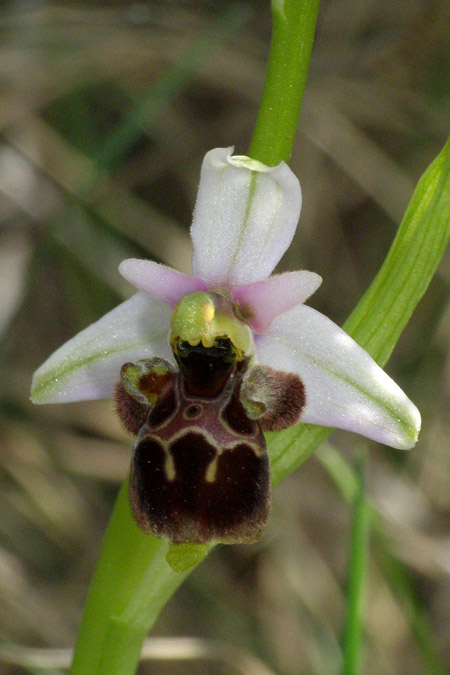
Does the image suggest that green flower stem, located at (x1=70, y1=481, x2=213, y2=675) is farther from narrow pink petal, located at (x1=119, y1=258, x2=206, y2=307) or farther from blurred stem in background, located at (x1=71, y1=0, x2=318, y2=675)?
narrow pink petal, located at (x1=119, y1=258, x2=206, y2=307)

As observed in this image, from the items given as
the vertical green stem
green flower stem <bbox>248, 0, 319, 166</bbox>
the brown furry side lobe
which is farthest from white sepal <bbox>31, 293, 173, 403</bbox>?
the vertical green stem

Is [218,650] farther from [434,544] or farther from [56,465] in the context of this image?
[56,465]

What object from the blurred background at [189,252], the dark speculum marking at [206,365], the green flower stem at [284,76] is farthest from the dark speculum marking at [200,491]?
the blurred background at [189,252]

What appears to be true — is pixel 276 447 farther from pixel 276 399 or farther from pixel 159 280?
pixel 159 280

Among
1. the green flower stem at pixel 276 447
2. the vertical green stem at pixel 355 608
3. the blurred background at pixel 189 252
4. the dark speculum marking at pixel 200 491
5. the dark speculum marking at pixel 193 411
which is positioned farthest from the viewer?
the blurred background at pixel 189 252

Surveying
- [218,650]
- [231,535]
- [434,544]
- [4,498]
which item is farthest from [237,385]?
[4,498]

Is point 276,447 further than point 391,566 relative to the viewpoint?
No

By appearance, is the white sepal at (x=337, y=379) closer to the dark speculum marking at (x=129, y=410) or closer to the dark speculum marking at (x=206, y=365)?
the dark speculum marking at (x=206, y=365)

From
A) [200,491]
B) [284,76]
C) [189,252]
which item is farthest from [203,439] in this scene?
[189,252]
